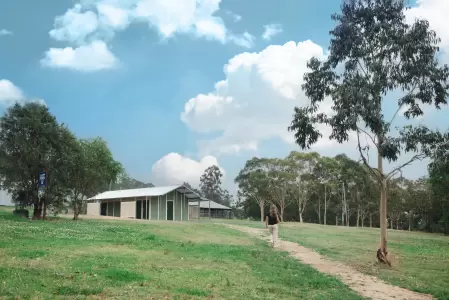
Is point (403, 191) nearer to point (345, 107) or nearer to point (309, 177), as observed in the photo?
point (309, 177)

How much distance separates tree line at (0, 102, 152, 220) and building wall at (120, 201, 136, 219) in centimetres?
1849

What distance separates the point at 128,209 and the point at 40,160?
23456 millimetres

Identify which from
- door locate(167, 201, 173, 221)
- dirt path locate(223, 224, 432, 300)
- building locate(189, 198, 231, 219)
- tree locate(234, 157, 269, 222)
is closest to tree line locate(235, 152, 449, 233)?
tree locate(234, 157, 269, 222)

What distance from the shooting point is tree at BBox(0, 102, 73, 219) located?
31.2 m

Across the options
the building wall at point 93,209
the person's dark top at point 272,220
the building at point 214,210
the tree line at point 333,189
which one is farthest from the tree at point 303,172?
the person's dark top at point 272,220

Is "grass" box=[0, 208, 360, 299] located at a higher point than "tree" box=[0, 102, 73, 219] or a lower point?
lower

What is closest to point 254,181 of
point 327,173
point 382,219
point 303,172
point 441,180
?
point 303,172

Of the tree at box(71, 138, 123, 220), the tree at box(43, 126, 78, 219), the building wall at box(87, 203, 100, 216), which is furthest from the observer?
the building wall at box(87, 203, 100, 216)

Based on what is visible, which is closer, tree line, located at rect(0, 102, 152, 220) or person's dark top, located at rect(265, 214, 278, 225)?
person's dark top, located at rect(265, 214, 278, 225)

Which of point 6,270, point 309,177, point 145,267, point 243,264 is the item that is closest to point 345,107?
point 243,264

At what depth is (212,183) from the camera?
107750mm

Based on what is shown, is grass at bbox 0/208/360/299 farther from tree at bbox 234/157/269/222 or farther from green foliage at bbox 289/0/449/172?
tree at bbox 234/157/269/222

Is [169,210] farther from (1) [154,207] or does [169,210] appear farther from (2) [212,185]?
(2) [212,185]

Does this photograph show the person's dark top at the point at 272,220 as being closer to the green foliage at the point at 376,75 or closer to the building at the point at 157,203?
the green foliage at the point at 376,75
